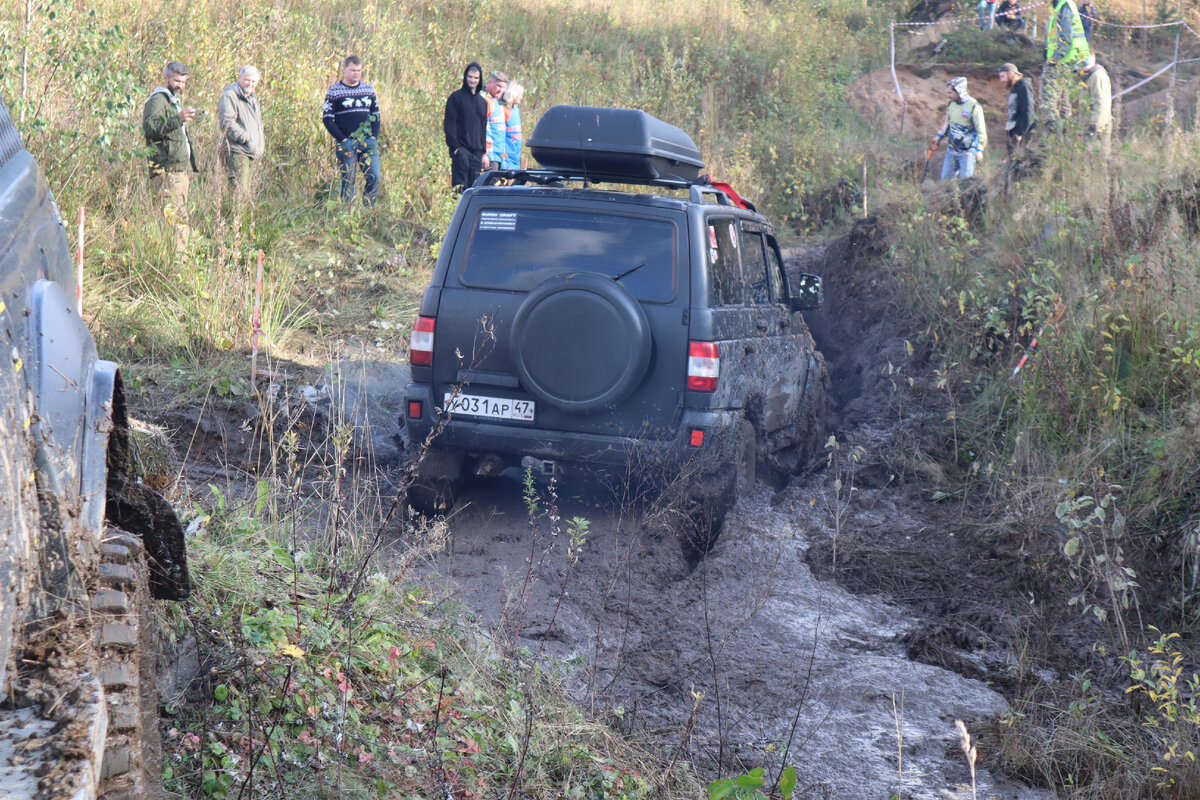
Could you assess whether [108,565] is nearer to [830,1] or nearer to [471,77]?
[471,77]

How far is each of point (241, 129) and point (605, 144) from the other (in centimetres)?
568

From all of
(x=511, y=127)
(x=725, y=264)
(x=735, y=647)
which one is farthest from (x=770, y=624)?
(x=511, y=127)

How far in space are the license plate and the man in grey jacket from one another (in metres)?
5.59

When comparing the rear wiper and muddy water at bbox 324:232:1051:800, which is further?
the rear wiper

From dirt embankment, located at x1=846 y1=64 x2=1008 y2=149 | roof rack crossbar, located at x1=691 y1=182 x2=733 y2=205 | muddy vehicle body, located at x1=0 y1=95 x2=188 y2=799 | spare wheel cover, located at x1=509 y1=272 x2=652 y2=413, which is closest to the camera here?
muddy vehicle body, located at x1=0 y1=95 x2=188 y2=799

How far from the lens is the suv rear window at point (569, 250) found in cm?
544

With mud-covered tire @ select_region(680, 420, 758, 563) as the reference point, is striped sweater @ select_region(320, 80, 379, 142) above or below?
above

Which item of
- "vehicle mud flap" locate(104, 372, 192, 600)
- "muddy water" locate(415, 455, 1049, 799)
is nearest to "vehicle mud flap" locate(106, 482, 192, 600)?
"vehicle mud flap" locate(104, 372, 192, 600)

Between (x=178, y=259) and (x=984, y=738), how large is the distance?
23.9 ft

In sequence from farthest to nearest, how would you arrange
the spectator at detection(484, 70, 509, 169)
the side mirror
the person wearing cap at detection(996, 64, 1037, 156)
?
the person wearing cap at detection(996, 64, 1037, 156) → the spectator at detection(484, 70, 509, 169) → the side mirror

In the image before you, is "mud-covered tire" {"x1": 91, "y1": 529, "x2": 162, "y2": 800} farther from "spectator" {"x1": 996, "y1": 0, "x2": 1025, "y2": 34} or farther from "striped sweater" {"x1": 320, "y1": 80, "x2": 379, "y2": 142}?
"spectator" {"x1": 996, "y1": 0, "x2": 1025, "y2": 34}

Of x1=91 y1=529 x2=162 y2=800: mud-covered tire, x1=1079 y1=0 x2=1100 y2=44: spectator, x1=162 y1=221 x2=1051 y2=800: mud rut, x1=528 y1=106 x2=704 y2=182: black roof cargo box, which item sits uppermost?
x1=1079 y1=0 x2=1100 y2=44: spectator

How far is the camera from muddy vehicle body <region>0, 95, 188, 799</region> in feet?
6.07

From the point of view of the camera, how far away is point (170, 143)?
30.5ft
